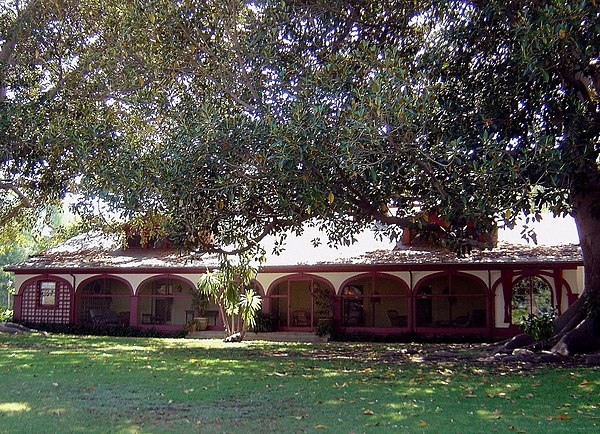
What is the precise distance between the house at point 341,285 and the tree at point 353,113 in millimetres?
7440

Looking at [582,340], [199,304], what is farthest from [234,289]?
[582,340]

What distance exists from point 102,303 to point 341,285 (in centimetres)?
1199

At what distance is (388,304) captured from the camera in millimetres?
27984

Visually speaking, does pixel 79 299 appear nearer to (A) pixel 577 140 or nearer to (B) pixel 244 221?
(B) pixel 244 221

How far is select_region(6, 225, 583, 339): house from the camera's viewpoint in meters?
22.9

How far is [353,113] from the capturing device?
10.2m

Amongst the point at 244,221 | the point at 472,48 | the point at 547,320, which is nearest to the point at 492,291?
the point at 547,320

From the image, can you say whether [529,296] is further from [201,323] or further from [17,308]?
[17,308]

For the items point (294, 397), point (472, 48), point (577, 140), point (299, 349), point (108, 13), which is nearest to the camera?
point (294, 397)

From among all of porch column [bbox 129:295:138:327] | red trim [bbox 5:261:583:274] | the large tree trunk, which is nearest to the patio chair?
red trim [bbox 5:261:583:274]

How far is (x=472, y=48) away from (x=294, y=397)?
738 cm

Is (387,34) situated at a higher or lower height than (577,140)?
higher

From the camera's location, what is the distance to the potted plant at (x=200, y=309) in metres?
26.2

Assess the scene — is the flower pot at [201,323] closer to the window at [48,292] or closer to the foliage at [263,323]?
the foliage at [263,323]
